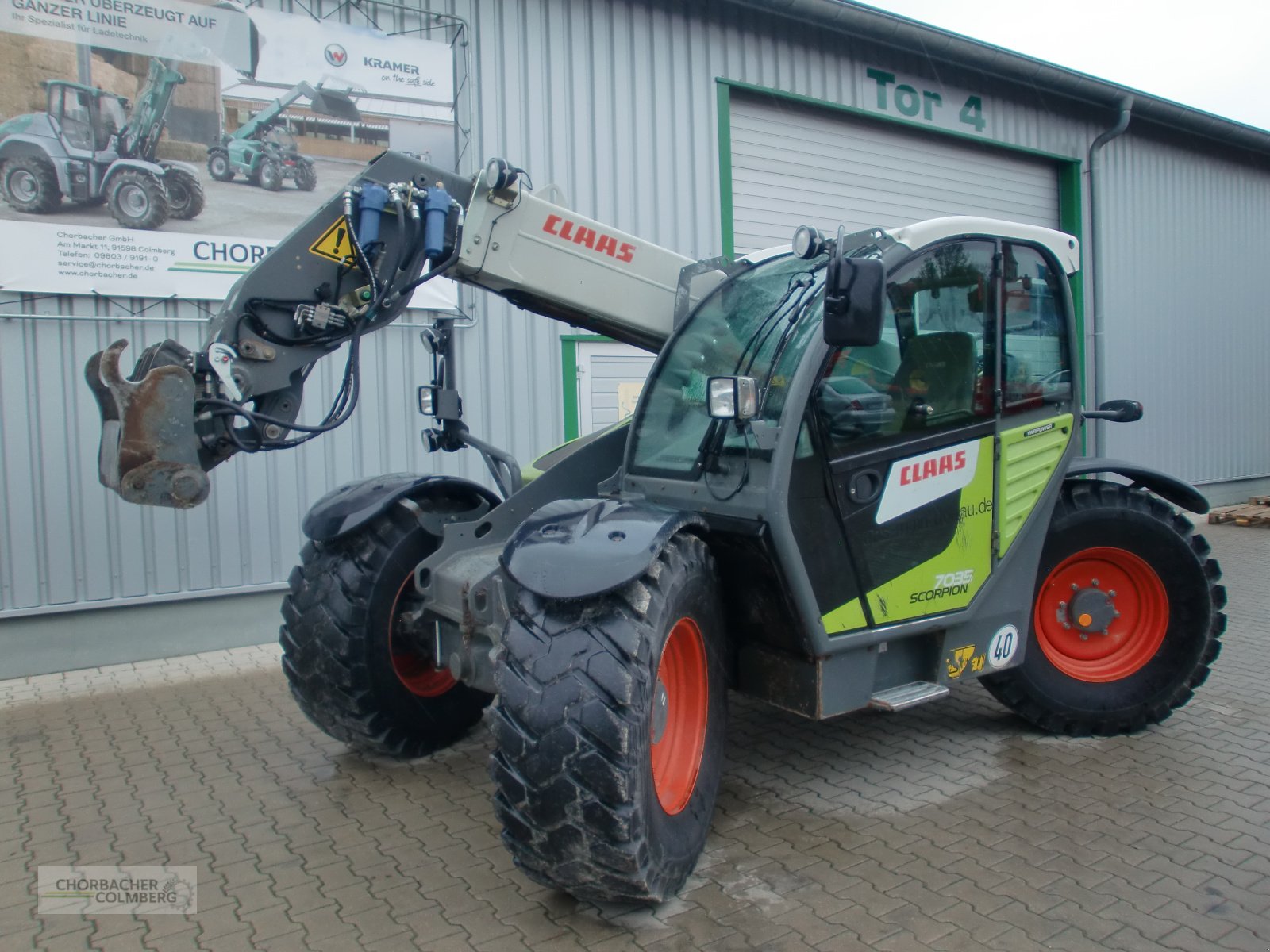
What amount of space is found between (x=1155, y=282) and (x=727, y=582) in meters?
11.5

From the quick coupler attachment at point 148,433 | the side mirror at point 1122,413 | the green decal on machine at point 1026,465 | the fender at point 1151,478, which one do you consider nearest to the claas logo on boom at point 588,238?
the quick coupler attachment at point 148,433

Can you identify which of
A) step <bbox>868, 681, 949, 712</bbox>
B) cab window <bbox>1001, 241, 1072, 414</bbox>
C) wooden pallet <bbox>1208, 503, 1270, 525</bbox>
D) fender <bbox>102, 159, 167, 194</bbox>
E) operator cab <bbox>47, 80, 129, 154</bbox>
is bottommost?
wooden pallet <bbox>1208, 503, 1270, 525</bbox>

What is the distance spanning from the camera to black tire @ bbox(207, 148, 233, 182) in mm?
6734

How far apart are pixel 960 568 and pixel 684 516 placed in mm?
1397

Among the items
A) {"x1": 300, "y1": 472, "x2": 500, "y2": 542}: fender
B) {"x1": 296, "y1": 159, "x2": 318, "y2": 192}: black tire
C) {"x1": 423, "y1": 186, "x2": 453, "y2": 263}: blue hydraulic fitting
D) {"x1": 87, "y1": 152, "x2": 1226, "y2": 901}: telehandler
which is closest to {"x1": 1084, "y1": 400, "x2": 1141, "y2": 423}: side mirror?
{"x1": 87, "y1": 152, "x2": 1226, "y2": 901}: telehandler

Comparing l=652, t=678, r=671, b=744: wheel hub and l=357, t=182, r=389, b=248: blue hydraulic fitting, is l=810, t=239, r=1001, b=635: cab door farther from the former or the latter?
l=357, t=182, r=389, b=248: blue hydraulic fitting

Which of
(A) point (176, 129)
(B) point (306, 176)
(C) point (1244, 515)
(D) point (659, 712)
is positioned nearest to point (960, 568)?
(D) point (659, 712)

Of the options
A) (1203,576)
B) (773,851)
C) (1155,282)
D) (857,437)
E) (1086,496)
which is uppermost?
(1155,282)

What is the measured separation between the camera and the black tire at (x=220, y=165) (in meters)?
6.73

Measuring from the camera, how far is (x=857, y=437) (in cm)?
376

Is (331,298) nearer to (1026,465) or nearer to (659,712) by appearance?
(659,712)

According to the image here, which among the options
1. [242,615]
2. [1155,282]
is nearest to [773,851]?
[242,615]

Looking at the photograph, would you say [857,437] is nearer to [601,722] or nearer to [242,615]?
[601,722]

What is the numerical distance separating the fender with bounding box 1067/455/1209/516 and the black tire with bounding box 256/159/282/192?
548cm
